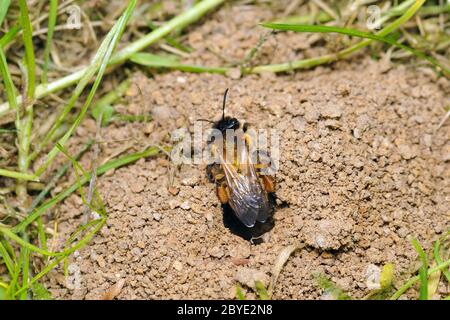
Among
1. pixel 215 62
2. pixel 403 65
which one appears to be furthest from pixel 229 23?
pixel 403 65

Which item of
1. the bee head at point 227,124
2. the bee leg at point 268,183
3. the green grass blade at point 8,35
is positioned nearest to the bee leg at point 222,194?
the bee leg at point 268,183

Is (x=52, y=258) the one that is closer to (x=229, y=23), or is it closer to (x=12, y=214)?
(x=12, y=214)

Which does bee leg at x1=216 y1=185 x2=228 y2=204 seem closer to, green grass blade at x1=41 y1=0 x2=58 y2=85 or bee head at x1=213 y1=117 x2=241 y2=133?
bee head at x1=213 y1=117 x2=241 y2=133

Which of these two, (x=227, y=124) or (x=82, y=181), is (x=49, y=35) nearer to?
(x=82, y=181)

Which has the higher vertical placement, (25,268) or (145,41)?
(145,41)

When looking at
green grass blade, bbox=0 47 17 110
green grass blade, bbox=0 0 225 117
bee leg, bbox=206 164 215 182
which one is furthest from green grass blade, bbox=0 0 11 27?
bee leg, bbox=206 164 215 182

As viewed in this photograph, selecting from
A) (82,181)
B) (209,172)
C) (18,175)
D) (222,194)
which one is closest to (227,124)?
(209,172)
